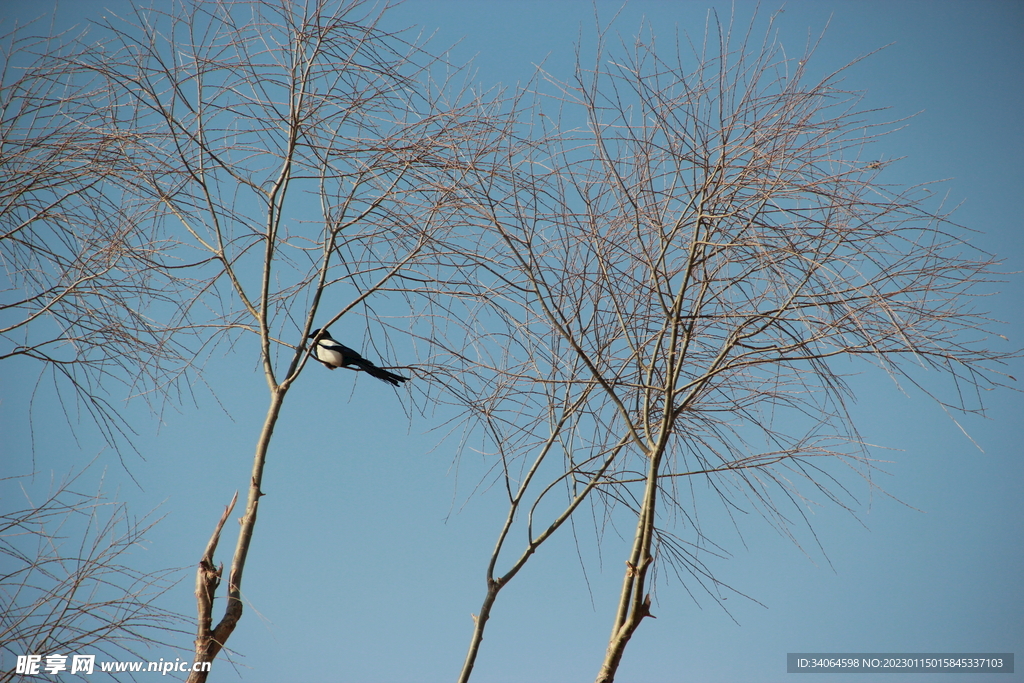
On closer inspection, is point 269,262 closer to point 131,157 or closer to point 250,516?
point 131,157

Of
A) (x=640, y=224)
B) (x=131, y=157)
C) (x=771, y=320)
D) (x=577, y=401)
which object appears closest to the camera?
(x=771, y=320)

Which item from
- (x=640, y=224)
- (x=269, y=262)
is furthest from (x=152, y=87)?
(x=640, y=224)

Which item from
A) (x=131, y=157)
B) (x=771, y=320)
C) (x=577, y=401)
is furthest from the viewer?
(x=577, y=401)

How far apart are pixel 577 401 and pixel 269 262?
1.23 meters

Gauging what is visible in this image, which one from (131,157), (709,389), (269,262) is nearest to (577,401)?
(709,389)

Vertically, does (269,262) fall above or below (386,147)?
below

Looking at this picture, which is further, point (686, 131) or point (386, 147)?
point (386, 147)

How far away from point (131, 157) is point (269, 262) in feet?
2.03

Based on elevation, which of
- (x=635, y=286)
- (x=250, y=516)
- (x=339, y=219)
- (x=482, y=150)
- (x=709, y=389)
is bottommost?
(x=250, y=516)

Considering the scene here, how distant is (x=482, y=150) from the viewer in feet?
9.16

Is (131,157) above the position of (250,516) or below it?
above

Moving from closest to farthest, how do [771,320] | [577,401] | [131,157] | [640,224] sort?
[771,320], [640,224], [131,157], [577,401]

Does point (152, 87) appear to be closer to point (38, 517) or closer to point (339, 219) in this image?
point (339, 219)

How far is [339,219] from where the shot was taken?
2.86 m
